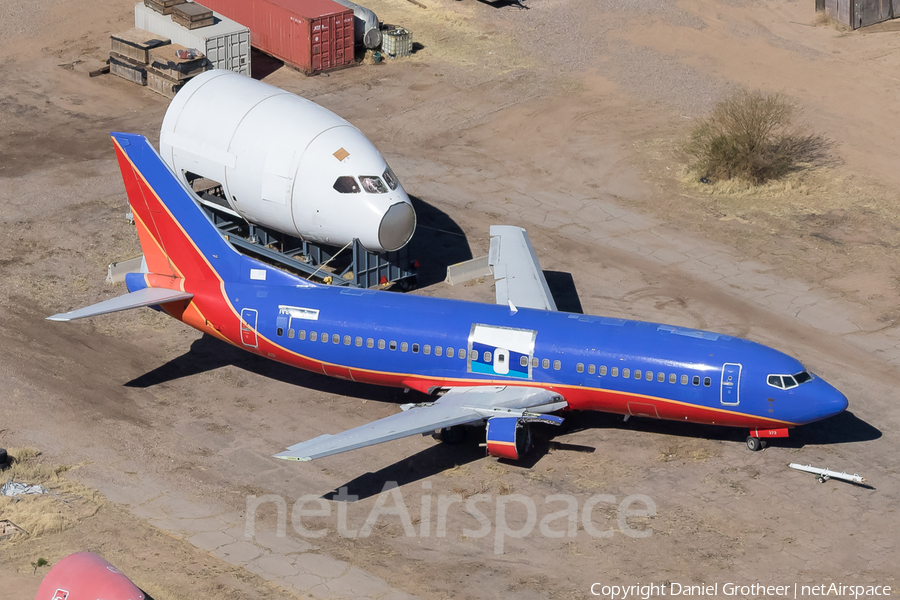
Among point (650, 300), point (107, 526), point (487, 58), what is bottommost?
point (107, 526)

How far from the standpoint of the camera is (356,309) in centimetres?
3834

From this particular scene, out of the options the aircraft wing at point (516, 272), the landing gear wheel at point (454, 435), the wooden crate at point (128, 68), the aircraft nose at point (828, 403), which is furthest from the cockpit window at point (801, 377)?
the wooden crate at point (128, 68)

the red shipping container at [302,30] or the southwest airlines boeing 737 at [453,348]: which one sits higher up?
the red shipping container at [302,30]

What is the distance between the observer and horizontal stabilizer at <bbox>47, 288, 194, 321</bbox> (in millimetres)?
37562

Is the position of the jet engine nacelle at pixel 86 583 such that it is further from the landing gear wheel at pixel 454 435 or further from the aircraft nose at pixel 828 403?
the aircraft nose at pixel 828 403

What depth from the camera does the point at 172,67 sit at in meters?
62.8

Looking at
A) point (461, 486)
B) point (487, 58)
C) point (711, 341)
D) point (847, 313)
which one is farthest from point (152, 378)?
point (487, 58)

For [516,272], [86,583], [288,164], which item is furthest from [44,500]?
[516,272]

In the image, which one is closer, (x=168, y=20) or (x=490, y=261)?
(x=490, y=261)

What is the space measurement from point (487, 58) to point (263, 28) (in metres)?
14.6

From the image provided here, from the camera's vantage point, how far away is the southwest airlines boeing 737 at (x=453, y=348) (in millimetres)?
35719

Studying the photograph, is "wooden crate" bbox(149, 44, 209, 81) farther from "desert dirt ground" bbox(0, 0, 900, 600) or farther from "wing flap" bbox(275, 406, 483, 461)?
"wing flap" bbox(275, 406, 483, 461)

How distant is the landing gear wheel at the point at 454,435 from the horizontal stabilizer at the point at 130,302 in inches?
428

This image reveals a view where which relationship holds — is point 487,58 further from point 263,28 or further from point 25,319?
point 25,319
